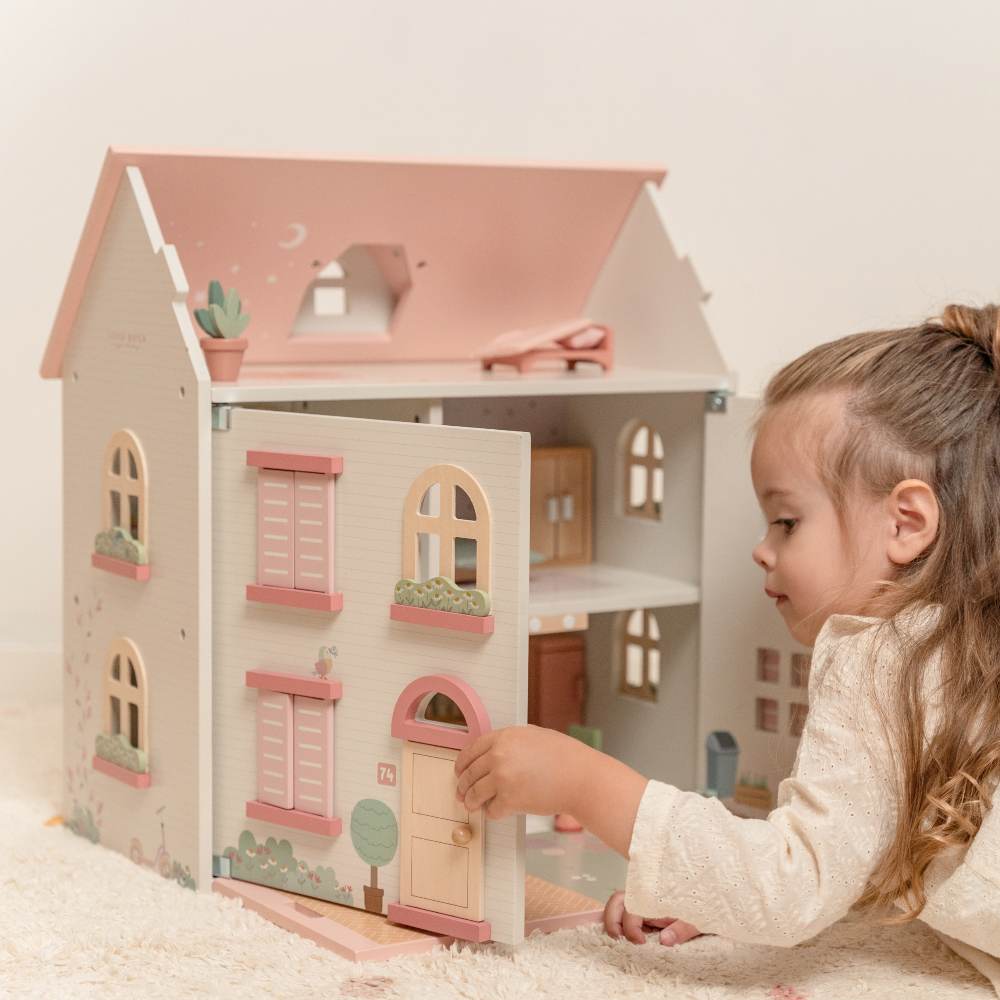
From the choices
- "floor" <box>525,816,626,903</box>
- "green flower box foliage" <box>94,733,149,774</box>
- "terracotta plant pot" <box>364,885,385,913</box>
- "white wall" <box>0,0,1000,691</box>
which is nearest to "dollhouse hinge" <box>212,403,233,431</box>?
"green flower box foliage" <box>94,733,149,774</box>

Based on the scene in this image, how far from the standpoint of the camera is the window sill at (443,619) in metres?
1.34

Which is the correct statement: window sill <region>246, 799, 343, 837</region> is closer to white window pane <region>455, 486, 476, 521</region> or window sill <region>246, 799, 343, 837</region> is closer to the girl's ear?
white window pane <region>455, 486, 476, 521</region>

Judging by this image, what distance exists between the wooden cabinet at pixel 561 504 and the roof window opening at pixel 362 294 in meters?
0.26

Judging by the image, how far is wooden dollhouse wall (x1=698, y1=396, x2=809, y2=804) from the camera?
182 cm

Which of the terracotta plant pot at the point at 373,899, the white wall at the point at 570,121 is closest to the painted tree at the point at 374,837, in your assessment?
the terracotta plant pot at the point at 373,899

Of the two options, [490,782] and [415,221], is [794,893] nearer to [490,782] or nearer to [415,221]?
[490,782]

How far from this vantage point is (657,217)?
198cm

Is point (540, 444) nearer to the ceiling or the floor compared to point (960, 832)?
nearer to the ceiling

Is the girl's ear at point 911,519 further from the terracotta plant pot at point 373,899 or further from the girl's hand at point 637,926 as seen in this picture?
the terracotta plant pot at point 373,899

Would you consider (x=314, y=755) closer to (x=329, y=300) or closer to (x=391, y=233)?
(x=391, y=233)

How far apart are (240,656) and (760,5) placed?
142 cm

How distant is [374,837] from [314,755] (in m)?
0.10

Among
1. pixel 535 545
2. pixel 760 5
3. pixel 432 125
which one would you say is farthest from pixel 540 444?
pixel 760 5

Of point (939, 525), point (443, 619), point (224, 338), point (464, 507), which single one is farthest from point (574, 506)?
point (939, 525)
